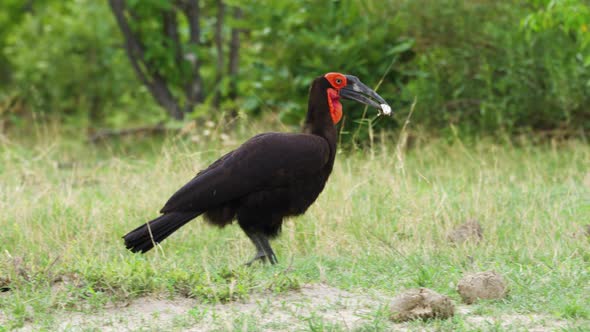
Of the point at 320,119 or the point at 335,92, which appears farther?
the point at 335,92

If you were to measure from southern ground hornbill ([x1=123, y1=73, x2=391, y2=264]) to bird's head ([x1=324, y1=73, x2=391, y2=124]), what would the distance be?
32cm

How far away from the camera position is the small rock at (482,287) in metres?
4.45

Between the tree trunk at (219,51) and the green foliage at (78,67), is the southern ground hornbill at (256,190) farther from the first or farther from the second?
the green foliage at (78,67)

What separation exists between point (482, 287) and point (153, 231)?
197cm

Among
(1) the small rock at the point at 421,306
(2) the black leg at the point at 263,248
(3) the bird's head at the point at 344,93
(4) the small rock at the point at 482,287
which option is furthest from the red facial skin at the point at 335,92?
(1) the small rock at the point at 421,306

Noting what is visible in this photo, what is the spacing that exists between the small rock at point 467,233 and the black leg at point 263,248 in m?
1.24

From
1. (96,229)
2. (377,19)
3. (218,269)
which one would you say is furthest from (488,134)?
(218,269)

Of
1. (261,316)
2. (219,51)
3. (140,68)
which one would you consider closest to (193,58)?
(219,51)

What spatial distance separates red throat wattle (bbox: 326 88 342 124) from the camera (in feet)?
19.1

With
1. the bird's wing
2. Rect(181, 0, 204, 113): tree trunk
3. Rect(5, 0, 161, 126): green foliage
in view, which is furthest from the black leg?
Rect(5, 0, 161, 126): green foliage

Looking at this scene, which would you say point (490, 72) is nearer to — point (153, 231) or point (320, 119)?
point (320, 119)

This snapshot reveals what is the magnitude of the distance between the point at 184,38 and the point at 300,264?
9410 millimetres

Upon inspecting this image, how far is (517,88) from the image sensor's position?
9820mm

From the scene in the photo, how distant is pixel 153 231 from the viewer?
5.29 meters
